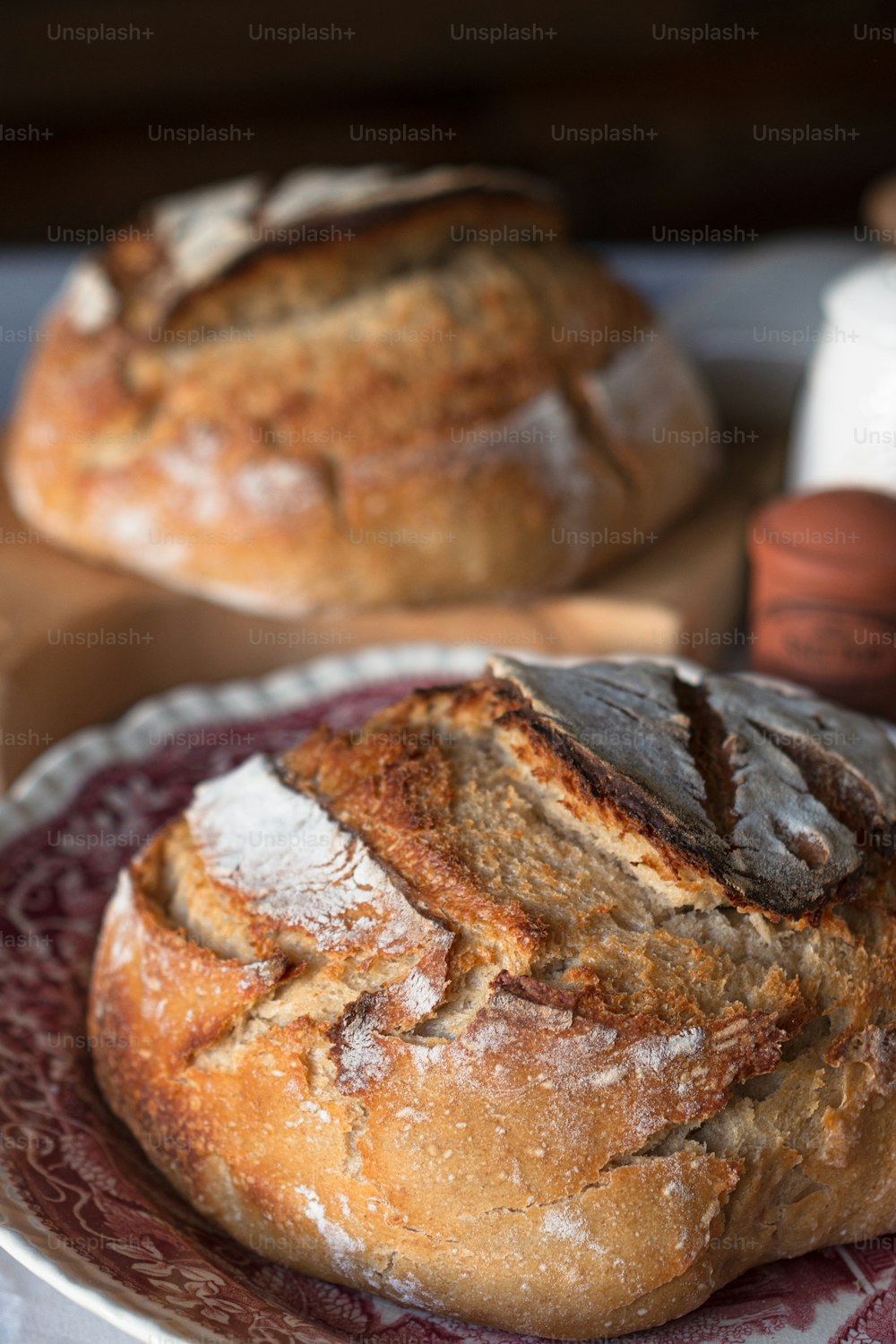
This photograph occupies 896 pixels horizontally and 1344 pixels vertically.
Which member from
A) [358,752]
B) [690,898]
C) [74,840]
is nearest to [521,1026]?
[690,898]

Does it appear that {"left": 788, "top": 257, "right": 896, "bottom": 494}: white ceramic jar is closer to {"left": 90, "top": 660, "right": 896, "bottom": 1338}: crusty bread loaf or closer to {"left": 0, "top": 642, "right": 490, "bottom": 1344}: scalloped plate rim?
{"left": 0, "top": 642, "right": 490, "bottom": 1344}: scalloped plate rim

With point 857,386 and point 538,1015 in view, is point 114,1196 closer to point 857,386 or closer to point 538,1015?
point 538,1015

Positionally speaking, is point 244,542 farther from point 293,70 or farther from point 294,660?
point 293,70

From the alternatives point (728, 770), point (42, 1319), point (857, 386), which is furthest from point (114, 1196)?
point (857, 386)

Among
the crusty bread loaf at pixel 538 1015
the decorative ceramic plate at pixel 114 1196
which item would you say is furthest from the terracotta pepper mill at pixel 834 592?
the decorative ceramic plate at pixel 114 1196

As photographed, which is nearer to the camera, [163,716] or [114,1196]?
[114,1196]
